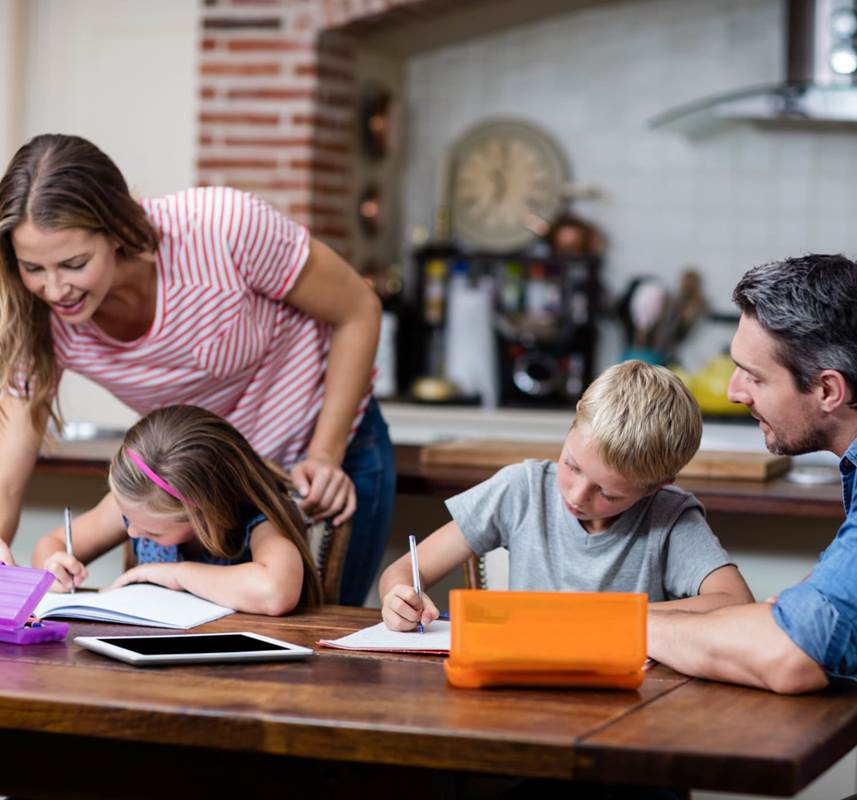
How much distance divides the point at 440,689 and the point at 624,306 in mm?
3780

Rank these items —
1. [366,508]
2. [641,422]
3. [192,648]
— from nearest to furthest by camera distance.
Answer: [192,648] < [641,422] < [366,508]

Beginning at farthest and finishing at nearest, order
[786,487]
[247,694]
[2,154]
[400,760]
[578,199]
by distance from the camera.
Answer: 1. [578,199]
2. [2,154]
3. [786,487]
4. [247,694]
5. [400,760]

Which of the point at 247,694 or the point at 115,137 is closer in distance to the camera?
the point at 247,694

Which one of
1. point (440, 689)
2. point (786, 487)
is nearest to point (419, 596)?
point (440, 689)

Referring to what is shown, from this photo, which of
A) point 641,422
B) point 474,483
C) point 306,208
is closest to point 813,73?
point 306,208

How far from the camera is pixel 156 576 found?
2.17m

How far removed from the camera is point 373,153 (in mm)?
5277

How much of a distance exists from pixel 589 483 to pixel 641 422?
0.11 metres

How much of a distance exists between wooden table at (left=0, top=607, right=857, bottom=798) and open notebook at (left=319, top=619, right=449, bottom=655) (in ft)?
0.09

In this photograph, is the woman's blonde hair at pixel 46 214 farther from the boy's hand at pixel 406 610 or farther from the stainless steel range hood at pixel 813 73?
the stainless steel range hood at pixel 813 73

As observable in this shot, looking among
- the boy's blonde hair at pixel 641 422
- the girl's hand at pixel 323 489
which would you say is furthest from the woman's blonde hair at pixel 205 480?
the boy's blonde hair at pixel 641 422

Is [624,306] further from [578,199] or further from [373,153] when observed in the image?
[373,153]

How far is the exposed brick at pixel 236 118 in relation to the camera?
4.84 m

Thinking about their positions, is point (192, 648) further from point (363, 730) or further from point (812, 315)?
point (812, 315)
